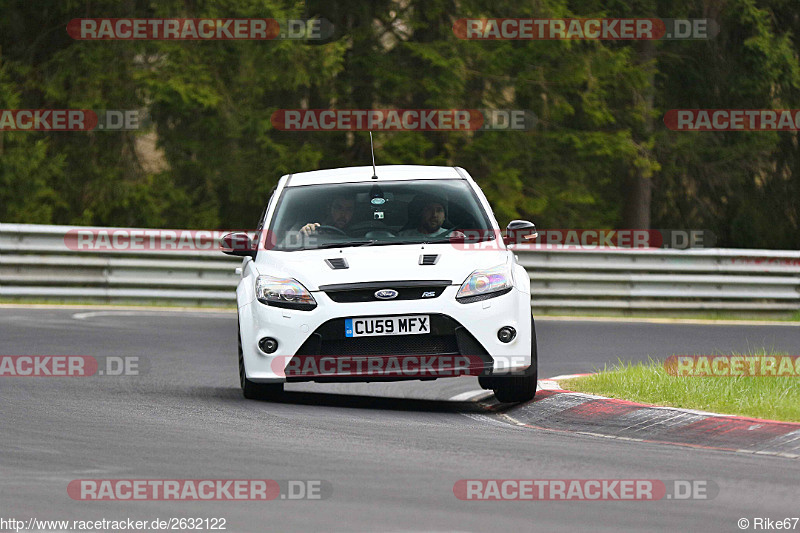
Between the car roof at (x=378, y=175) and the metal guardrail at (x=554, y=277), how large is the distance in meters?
8.37

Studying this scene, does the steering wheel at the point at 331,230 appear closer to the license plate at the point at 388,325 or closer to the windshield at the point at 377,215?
the windshield at the point at 377,215

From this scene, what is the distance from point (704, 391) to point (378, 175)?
307cm

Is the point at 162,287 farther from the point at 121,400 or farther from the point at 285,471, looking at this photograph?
the point at 285,471

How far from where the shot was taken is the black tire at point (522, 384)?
10391 mm

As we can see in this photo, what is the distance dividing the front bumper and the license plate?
0.03m

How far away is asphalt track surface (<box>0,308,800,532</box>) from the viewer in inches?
249

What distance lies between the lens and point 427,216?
11094 mm
